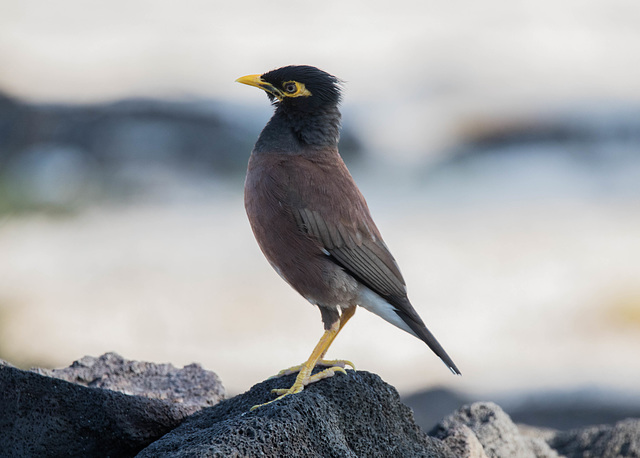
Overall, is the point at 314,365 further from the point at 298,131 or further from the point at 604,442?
the point at 604,442

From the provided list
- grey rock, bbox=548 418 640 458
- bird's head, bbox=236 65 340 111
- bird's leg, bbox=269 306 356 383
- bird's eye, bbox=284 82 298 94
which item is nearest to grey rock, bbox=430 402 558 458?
grey rock, bbox=548 418 640 458

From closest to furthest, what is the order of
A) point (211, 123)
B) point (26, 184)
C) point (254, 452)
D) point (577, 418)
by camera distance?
point (254, 452)
point (577, 418)
point (26, 184)
point (211, 123)

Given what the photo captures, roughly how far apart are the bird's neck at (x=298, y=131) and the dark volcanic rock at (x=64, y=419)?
6.15ft

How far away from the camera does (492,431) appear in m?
5.66

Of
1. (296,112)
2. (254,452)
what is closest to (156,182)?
(296,112)

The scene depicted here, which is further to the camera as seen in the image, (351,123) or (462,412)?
(351,123)

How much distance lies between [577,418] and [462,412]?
6.45 metres

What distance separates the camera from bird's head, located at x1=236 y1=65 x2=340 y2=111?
4930 millimetres

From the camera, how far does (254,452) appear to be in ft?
11.5

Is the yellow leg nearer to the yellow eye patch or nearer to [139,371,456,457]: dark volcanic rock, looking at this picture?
[139,371,456,457]: dark volcanic rock

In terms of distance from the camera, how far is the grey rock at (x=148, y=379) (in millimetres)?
5473

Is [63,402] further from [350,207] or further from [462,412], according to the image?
[462,412]

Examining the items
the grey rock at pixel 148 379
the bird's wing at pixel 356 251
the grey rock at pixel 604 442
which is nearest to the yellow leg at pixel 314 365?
the bird's wing at pixel 356 251

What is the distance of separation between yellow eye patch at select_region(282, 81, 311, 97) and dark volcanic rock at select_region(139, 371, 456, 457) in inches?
73.4
